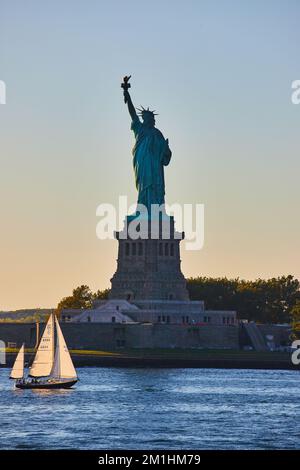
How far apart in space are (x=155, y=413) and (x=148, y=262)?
75.0 metres

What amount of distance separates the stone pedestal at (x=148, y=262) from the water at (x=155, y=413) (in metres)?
29.9

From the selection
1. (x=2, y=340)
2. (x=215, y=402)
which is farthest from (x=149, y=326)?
(x=215, y=402)

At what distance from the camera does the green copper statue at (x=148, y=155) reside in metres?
191

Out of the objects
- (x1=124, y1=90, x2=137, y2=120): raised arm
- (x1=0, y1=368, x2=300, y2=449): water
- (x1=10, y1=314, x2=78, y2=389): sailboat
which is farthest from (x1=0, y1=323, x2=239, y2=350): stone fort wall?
(x1=10, y1=314, x2=78, y2=389): sailboat

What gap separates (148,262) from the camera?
190875mm

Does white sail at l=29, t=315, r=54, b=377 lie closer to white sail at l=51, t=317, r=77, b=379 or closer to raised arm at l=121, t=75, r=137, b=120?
white sail at l=51, t=317, r=77, b=379

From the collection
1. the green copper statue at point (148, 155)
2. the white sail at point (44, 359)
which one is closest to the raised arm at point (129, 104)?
the green copper statue at point (148, 155)

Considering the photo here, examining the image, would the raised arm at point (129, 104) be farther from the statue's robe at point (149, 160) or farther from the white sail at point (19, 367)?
the white sail at point (19, 367)

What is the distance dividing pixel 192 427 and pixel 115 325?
78.7 m

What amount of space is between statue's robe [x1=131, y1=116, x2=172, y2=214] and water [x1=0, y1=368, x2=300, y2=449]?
115ft

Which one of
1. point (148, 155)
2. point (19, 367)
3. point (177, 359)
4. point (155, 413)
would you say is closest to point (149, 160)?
point (148, 155)
